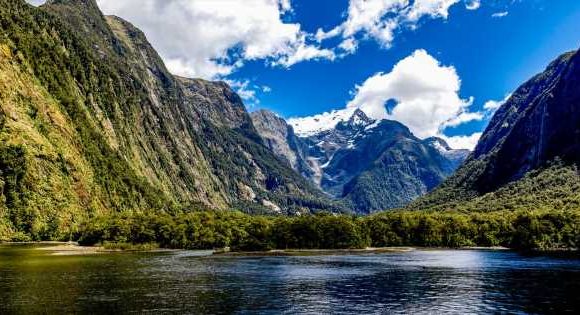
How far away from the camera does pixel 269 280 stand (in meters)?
139

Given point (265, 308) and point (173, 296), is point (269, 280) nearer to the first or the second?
point (173, 296)

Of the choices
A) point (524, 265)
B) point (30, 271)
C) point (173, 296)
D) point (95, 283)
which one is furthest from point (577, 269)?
point (30, 271)

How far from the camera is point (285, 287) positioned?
125625mm

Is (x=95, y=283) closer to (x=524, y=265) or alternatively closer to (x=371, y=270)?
(x=371, y=270)

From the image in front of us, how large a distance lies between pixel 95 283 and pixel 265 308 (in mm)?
49583

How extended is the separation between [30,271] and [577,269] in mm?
146774

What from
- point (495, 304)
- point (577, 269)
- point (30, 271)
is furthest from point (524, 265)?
point (30, 271)

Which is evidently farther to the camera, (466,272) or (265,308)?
(466,272)

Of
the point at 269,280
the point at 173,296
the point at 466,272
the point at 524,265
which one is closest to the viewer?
the point at 173,296

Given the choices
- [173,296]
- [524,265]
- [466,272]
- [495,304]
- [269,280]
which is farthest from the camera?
[524,265]

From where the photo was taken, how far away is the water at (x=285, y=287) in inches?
3863

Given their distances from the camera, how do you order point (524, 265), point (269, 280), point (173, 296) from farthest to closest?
1. point (524, 265)
2. point (269, 280)
3. point (173, 296)

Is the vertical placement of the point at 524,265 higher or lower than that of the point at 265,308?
higher

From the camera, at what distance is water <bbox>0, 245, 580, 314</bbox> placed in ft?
322
